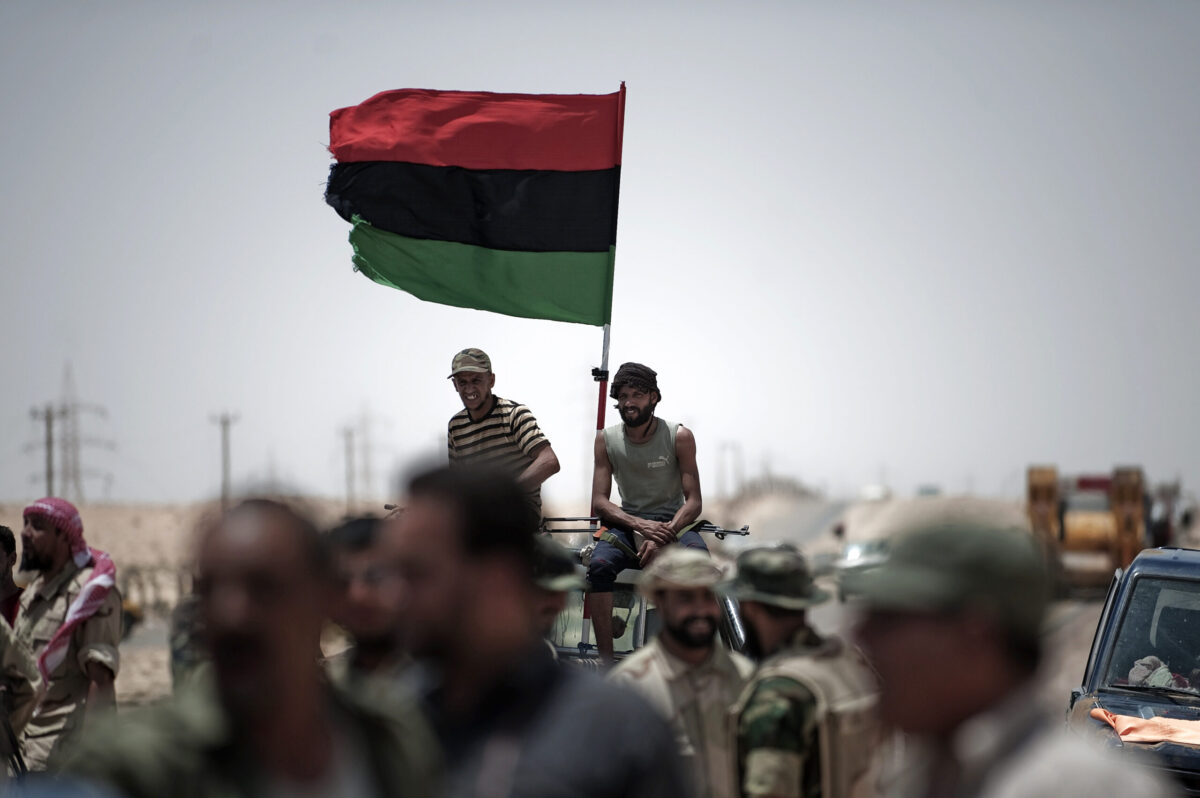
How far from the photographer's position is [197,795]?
75.6 inches

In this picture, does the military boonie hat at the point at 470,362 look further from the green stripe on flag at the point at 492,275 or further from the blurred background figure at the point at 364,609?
the blurred background figure at the point at 364,609

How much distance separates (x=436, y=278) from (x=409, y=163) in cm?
95

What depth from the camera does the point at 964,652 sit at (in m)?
2.16

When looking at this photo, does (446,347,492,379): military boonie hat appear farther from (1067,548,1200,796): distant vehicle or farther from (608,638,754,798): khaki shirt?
(1067,548,1200,796): distant vehicle

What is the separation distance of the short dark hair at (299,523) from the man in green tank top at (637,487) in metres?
4.93

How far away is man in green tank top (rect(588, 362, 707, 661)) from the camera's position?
22.9 ft

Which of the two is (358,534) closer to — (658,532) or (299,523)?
(299,523)

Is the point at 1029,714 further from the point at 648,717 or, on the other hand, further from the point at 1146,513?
the point at 1146,513

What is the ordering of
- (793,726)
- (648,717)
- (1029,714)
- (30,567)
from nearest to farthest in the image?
(1029,714) < (648,717) < (793,726) < (30,567)

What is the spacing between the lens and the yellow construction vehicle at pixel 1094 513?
106ft

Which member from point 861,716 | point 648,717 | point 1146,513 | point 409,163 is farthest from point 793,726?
point 1146,513

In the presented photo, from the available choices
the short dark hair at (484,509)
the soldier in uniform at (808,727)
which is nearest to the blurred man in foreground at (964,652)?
the short dark hair at (484,509)

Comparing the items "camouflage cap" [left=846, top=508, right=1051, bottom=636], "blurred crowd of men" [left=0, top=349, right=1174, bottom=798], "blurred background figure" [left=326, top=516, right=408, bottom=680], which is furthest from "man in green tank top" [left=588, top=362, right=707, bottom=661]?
"camouflage cap" [left=846, top=508, right=1051, bottom=636]

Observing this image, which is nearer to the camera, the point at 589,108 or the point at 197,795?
the point at 197,795
